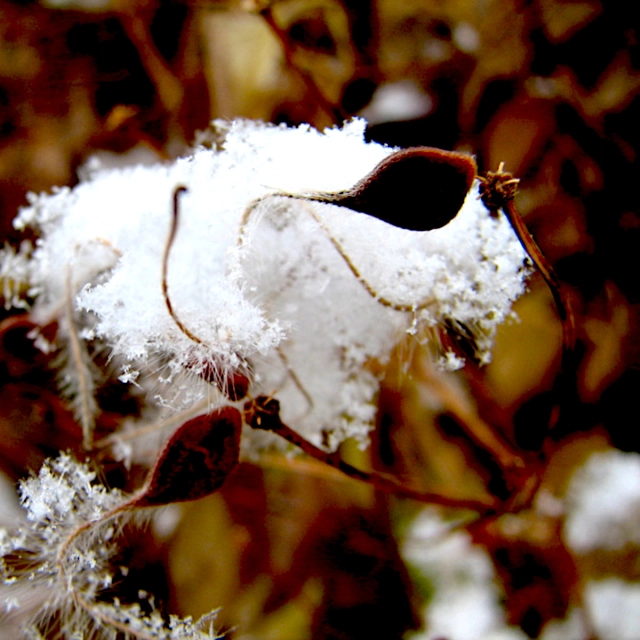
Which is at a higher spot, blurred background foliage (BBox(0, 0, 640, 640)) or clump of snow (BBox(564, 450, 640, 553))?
blurred background foliage (BBox(0, 0, 640, 640))

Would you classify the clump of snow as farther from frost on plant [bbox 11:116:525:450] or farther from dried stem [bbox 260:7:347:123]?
dried stem [bbox 260:7:347:123]

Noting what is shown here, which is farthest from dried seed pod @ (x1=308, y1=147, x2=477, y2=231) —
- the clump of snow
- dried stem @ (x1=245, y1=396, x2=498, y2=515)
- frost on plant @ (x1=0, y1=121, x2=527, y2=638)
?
the clump of snow

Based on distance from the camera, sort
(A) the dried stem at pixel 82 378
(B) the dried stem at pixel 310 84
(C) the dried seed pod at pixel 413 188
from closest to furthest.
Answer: (C) the dried seed pod at pixel 413 188 < (A) the dried stem at pixel 82 378 < (B) the dried stem at pixel 310 84

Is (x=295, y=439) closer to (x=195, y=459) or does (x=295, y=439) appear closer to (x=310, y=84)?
(x=195, y=459)

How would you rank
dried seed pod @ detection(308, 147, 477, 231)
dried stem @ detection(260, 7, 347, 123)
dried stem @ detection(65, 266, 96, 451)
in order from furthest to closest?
dried stem @ detection(260, 7, 347, 123) < dried stem @ detection(65, 266, 96, 451) < dried seed pod @ detection(308, 147, 477, 231)

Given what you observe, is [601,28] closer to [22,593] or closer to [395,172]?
[395,172]

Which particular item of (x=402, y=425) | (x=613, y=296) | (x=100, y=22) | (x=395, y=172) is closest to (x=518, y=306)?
(x=613, y=296)

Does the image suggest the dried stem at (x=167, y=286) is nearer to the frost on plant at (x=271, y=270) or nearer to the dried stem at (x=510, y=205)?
the frost on plant at (x=271, y=270)

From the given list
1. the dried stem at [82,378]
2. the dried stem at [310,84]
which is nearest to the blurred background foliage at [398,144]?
the dried stem at [310,84]
